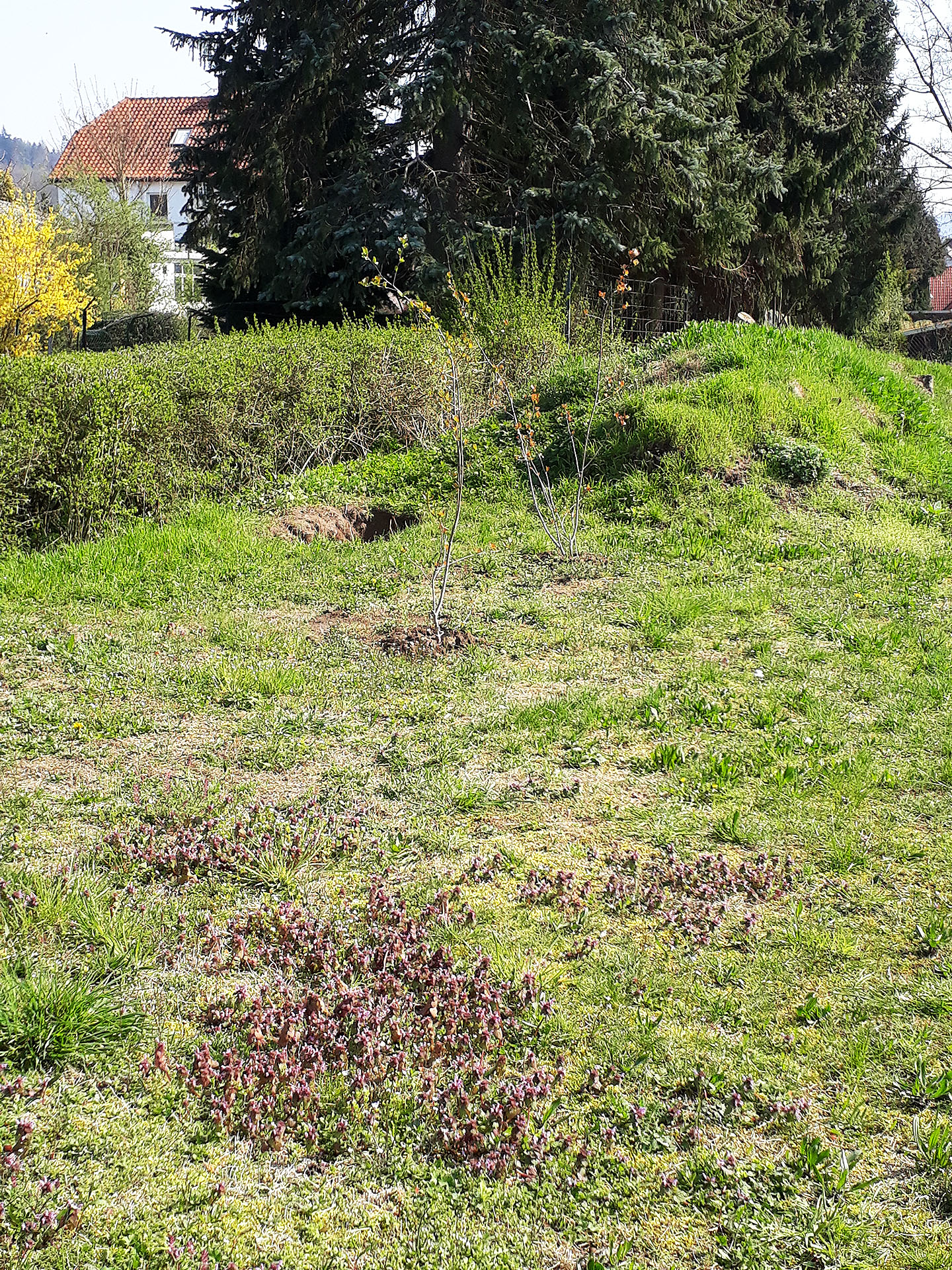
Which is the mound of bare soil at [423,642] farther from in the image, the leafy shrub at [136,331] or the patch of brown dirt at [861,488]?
the leafy shrub at [136,331]

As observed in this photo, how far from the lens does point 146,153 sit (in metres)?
46.7

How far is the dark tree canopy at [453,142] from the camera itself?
A: 1278cm

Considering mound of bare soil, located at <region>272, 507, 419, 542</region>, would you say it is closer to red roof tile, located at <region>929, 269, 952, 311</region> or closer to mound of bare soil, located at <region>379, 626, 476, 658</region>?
mound of bare soil, located at <region>379, 626, 476, 658</region>

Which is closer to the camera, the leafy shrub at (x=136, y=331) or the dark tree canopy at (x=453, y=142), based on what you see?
the dark tree canopy at (x=453, y=142)

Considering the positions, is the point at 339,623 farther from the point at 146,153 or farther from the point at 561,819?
the point at 146,153

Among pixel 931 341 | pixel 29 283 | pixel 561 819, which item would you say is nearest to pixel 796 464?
pixel 561 819

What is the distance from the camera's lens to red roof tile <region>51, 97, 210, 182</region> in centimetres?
3797

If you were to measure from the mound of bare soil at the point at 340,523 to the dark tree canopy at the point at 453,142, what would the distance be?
521cm

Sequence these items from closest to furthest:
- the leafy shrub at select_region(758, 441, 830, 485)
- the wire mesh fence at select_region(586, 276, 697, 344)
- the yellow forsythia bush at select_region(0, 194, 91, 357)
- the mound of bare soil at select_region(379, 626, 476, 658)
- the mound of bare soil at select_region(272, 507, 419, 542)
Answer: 1. the mound of bare soil at select_region(379, 626, 476, 658)
2. the mound of bare soil at select_region(272, 507, 419, 542)
3. the leafy shrub at select_region(758, 441, 830, 485)
4. the wire mesh fence at select_region(586, 276, 697, 344)
5. the yellow forsythia bush at select_region(0, 194, 91, 357)

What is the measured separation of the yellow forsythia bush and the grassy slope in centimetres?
1633

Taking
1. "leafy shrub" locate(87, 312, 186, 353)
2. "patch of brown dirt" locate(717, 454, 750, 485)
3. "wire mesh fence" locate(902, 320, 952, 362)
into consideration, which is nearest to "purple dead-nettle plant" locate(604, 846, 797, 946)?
"patch of brown dirt" locate(717, 454, 750, 485)

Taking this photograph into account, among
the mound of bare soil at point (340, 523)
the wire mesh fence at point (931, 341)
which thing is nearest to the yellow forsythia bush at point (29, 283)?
the mound of bare soil at point (340, 523)

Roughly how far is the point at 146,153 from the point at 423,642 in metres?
50.5

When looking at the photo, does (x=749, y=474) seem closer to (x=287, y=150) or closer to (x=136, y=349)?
(x=136, y=349)
